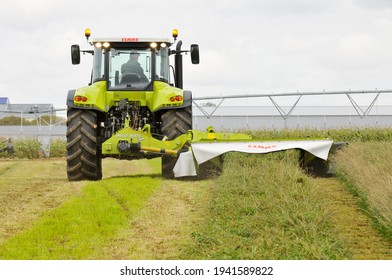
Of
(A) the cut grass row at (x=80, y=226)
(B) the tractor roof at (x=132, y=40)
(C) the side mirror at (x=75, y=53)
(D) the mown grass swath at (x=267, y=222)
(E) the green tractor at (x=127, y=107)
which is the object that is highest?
(B) the tractor roof at (x=132, y=40)

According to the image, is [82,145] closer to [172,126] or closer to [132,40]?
[172,126]

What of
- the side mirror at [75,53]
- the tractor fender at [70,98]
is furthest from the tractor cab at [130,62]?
the tractor fender at [70,98]

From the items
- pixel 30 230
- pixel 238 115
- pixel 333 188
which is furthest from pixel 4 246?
pixel 238 115

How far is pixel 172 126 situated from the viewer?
41.1 ft

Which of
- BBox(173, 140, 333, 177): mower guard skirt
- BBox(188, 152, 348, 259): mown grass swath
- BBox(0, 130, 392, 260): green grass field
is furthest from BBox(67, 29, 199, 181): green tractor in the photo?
BBox(188, 152, 348, 259): mown grass swath

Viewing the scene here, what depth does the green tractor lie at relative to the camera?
1204 cm

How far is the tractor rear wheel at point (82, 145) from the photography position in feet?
40.0

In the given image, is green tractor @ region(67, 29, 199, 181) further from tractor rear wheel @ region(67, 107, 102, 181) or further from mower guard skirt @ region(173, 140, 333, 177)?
mower guard skirt @ region(173, 140, 333, 177)

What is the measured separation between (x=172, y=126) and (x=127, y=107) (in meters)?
0.87

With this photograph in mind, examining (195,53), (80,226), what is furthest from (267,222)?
(195,53)

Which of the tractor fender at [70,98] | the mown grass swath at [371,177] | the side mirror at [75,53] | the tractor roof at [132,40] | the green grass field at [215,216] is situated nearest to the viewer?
the green grass field at [215,216]

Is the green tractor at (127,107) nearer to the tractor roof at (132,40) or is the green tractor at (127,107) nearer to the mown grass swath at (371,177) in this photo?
the tractor roof at (132,40)

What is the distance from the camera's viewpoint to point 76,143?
12.2m

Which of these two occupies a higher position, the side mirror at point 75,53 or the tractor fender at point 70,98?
the side mirror at point 75,53
